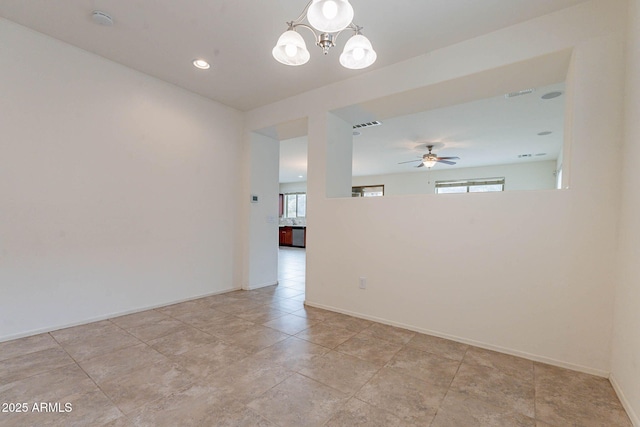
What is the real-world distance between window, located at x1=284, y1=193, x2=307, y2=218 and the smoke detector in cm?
975

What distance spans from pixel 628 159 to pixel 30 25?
4.78 m

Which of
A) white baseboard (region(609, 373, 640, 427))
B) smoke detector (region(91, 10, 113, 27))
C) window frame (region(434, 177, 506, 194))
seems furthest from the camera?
window frame (region(434, 177, 506, 194))

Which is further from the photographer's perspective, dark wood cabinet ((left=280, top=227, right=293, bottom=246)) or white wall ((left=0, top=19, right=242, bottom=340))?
dark wood cabinet ((left=280, top=227, right=293, bottom=246))

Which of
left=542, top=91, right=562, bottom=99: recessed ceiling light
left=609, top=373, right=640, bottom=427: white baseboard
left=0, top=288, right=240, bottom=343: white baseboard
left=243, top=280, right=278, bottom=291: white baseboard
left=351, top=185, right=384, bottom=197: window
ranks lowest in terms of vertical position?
left=243, top=280, right=278, bottom=291: white baseboard

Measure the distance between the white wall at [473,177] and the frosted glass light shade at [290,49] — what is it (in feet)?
21.4

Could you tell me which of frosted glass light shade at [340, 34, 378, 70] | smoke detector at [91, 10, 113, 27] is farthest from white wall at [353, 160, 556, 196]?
smoke detector at [91, 10, 113, 27]

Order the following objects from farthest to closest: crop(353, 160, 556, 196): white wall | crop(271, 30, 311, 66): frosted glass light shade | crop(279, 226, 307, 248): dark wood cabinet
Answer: crop(279, 226, 307, 248): dark wood cabinet < crop(353, 160, 556, 196): white wall < crop(271, 30, 311, 66): frosted glass light shade

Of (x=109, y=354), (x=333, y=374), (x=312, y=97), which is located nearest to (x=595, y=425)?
(x=333, y=374)

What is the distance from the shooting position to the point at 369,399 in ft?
5.60

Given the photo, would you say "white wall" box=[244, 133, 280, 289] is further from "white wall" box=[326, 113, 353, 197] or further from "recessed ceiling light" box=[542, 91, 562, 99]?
"recessed ceiling light" box=[542, 91, 562, 99]

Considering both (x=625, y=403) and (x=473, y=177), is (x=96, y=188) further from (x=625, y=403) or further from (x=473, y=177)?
(x=473, y=177)

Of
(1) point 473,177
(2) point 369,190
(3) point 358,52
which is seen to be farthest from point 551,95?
(2) point 369,190

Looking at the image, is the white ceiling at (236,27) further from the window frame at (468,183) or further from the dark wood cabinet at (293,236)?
the dark wood cabinet at (293,236)

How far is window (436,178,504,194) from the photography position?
7.80m
